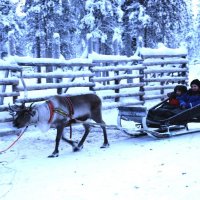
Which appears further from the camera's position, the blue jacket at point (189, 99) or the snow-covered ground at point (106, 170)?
the blue jacket at point (189, 99)

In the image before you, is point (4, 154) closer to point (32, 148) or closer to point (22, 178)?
point (32, 148)

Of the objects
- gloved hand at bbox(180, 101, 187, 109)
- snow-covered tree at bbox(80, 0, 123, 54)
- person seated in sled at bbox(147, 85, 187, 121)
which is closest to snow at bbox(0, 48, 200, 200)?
person seated in sled at bbox(147, 85, 187, 121)

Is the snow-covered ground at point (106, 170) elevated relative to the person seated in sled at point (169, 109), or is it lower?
lower

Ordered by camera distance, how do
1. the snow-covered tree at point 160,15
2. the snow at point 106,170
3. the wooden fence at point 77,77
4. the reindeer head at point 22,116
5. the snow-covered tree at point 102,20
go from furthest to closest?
the snow-covered tree at point 160,15, the snow-covered tree at point 102,20, the wooden fence at point 77,77, the reindeer head at point 22,116, the snow at point 106,170

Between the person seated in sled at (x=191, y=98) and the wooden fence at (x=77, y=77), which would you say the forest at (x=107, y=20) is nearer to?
the wooden fence at (x=77, y=77)

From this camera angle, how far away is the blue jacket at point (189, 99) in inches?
307

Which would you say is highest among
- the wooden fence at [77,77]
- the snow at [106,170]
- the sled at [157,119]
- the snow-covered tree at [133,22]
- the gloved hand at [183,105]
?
the snow-covered tree at [133,22]

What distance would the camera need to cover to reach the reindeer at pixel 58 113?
21.1 feet

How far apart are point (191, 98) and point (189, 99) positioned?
5 centimetres

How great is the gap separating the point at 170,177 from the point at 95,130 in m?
4.44

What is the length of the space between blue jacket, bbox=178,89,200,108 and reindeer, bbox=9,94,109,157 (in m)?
1.91

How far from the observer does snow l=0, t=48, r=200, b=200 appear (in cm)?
460

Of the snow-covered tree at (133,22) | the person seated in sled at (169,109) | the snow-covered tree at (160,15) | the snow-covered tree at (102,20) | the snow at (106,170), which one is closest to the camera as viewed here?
the snow at (106,170)

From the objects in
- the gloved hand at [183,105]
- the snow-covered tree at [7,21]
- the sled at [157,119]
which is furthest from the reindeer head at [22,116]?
the snow-covered tree at [7,21]
